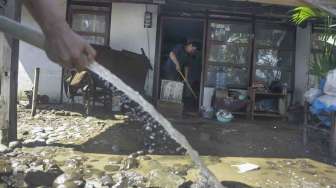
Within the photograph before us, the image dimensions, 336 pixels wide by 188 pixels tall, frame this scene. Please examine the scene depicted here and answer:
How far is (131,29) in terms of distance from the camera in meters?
11.6

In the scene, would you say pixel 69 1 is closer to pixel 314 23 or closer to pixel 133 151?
pixel 133 151

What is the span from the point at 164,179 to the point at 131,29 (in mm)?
5934

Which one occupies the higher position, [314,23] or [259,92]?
[314,23]

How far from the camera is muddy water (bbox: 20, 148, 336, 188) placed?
22.3 feet

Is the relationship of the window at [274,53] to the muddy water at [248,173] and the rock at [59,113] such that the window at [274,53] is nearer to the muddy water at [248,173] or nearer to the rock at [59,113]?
the muddy water at [248,173]

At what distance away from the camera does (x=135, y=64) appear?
1109cm

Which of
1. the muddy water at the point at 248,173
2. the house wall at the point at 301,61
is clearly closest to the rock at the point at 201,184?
the muddy water at the point at 248,173

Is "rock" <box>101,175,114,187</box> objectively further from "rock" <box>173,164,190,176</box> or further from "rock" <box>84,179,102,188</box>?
"rock" <box>173,164,190,176</box>

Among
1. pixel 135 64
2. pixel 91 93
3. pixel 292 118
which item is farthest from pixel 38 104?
pixel 292 118

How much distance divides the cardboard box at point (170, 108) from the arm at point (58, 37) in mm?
9173

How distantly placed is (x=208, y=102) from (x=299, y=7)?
3648 millimetres

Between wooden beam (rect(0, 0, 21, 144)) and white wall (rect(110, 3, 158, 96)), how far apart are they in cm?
423

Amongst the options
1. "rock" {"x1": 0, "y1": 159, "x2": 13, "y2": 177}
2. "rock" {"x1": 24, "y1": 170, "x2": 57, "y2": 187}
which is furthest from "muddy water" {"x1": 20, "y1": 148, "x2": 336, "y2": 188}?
"rock" {"x1": 24, "y1": 170, "x2": 57, "y2": 187}

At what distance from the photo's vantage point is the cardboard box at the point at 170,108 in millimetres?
11078
